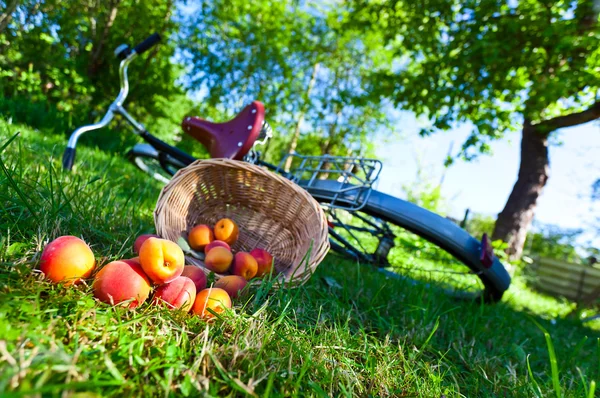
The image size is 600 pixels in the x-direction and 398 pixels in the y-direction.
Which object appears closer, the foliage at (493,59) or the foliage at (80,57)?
the foliage at (493,59)

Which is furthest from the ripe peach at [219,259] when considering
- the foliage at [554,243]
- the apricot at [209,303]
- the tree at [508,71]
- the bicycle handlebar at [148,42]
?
the foliage at [554,243]

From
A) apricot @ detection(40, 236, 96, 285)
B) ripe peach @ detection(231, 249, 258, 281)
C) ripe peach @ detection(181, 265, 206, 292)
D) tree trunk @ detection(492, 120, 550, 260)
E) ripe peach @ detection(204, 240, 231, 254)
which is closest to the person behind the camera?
apricot @ detection(40, 236, 96, 285)

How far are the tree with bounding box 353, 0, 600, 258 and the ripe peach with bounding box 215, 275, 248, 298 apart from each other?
4537mm

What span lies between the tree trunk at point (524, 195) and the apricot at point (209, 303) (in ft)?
18.4

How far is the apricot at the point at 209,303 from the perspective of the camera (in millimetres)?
988

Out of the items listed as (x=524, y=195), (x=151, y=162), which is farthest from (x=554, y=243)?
(x=151, y=162)

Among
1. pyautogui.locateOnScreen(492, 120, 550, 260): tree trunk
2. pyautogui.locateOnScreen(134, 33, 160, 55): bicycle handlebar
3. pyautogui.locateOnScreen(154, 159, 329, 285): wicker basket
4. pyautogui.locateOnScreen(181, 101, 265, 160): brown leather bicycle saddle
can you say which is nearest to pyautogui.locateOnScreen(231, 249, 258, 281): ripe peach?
pyautogui.locateOnScreen(154, 159, 329, 285): wicker basket

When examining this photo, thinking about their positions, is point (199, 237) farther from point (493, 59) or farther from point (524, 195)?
point (524, 195)

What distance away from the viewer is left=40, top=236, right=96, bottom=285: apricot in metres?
0.87

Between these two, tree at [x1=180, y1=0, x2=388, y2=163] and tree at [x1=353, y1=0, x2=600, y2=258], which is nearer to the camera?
tree at [x1=353, y1=0, x2=600, y2=258]

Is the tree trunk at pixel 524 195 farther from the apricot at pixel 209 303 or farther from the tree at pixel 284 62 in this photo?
the apricot at pixel 209 303

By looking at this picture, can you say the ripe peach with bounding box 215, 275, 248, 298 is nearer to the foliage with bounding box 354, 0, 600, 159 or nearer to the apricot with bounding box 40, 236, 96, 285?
the apricot with bounding box 40, 236, 96, 285

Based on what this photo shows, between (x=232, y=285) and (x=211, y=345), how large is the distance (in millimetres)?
384

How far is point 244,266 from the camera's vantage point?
1.41 metres
